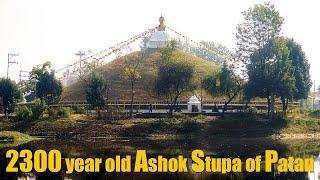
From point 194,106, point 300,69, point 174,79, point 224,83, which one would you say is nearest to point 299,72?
point 300,69

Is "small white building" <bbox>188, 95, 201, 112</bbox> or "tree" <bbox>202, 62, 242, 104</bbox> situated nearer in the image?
"tree" <bbox>202, 62, 242, 104</bbox>

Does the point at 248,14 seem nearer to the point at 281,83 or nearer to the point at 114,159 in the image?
the point at 281,83

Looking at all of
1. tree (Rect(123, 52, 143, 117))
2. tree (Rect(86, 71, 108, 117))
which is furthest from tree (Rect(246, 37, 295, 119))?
tree (Rect(86, 71, 108, 117))

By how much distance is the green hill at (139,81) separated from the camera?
4267 inches

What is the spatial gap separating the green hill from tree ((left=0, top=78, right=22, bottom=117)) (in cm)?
2040

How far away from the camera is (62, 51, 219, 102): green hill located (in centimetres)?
10838

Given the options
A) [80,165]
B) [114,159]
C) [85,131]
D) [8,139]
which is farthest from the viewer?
[85,131]

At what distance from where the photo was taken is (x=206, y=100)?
106 metres

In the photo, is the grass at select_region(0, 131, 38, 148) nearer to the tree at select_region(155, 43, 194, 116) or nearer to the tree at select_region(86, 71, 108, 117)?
the tree at select_region(86, 71, 108, 117)

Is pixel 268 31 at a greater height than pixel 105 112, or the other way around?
pixel 268 31

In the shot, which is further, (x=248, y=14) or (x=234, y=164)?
(x=248, y=14)

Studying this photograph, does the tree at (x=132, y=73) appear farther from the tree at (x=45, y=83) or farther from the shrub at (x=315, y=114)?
the shrub at (x=315, y=114)

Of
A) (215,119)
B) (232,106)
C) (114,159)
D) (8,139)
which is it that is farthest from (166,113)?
(114,159)

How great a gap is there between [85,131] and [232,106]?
34.9 meters
